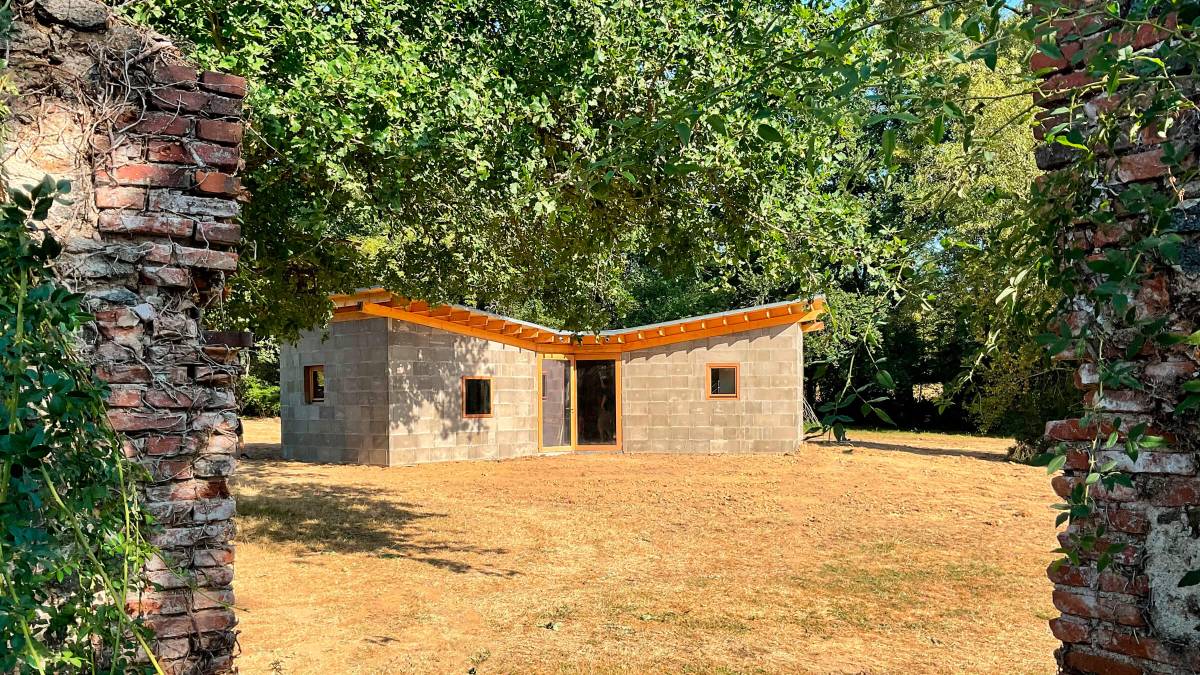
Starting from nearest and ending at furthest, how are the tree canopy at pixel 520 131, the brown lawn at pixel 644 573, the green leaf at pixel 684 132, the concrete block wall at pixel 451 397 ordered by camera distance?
the green leaf at pixel 684 132
the brown lawn at pixel 644 573
the tree canopy at pixel 520 131
the concrete block wall at pixel 451 397

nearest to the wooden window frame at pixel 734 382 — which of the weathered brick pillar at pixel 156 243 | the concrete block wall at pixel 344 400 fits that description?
the concrete block wall at pixel 344 400

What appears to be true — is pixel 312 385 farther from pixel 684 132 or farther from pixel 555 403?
pixel 684 132

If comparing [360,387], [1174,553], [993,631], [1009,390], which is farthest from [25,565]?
[1009,390]

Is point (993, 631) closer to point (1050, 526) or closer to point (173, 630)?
point (1050, 526)

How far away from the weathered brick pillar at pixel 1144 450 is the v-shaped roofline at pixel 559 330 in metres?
12.2

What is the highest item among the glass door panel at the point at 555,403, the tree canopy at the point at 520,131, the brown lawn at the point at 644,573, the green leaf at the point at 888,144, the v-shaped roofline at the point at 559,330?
the tree canopy at the point at 520,131

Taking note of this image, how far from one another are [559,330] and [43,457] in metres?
14.5

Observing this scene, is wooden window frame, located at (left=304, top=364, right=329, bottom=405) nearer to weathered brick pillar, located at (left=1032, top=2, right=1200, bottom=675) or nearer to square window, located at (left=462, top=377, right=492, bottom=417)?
square window, located at (left=462, top=377, right=492, bottom=417)

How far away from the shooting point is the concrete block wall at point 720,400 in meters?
16.4

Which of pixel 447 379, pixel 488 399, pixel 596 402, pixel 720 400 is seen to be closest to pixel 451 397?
pixel 447 379

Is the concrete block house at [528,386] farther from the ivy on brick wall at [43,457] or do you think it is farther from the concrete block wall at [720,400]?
the ivy on brick wall at [43,457]

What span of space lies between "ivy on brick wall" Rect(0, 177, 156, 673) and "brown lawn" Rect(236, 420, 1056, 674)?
10.8 ft

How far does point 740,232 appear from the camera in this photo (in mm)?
6840

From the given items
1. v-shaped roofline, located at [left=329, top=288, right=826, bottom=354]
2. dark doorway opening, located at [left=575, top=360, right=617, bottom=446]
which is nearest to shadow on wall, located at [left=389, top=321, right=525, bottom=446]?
v-shaped roofline, located at [left=329, top=288, right=826, bottom=354]
